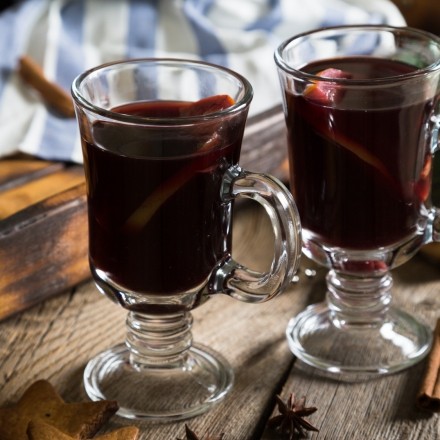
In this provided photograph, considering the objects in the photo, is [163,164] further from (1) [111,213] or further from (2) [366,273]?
(2) [366,273]

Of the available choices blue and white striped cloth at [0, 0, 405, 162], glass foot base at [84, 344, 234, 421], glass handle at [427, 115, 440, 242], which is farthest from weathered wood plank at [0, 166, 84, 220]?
glass handle at [427, 115, 440, 242]

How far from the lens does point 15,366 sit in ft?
4.30

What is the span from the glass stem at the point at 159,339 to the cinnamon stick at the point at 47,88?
0.59m

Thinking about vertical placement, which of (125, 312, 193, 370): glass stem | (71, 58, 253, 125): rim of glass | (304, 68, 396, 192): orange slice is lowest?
(125, 312, 193, 370): glass stem

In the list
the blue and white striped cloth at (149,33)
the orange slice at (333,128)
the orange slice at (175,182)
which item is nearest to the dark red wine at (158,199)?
the orange slice at (175,182)

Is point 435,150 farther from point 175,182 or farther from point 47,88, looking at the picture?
point 47,88

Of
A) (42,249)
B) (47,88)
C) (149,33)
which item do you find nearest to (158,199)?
(42,249)

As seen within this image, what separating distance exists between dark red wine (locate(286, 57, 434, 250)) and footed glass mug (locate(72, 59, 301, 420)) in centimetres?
11

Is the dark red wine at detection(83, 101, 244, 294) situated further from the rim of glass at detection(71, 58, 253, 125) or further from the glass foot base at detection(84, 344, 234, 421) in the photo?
the glass foot base at detection(84, 344, 234, 421)

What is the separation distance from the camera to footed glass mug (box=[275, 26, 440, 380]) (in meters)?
1.19

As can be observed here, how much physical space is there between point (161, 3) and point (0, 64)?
1.19 ft

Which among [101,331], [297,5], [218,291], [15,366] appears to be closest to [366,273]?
[218,291]

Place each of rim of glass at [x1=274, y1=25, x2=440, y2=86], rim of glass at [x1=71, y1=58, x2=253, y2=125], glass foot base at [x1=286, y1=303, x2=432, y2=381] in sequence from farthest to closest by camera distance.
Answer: glass foot base at [x1=286, y1=303, x2=432, y2=381] < rim of glass at [x1=274, y1=25, x2=440, y2=86] < rim of glass at [x1=71, y1=58, x2=253, y2=125]

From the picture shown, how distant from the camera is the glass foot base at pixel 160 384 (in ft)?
4.06
